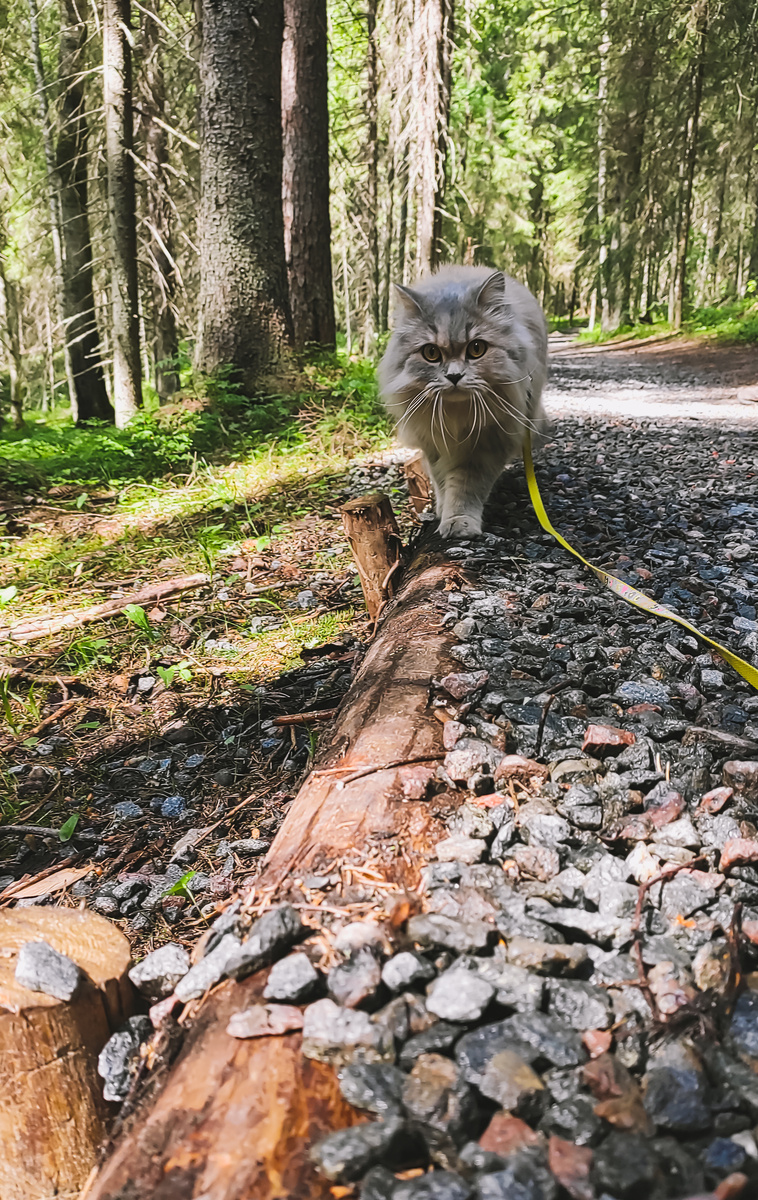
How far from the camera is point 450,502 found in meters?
3.75

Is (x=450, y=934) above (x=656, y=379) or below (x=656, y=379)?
below

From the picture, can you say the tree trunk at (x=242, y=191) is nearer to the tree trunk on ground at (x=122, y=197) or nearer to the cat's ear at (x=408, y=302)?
the tree trunk on ground at (x=122, y=197)

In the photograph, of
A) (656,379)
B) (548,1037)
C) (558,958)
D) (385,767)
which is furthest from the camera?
(656,379)

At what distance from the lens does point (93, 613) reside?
384cm

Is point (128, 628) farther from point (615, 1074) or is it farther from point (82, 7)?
point (82, 7)

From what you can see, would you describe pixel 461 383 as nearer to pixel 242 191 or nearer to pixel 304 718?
pixel 304 718

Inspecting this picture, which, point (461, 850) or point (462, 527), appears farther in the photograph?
point (462, 527)

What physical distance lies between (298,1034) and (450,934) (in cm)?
31

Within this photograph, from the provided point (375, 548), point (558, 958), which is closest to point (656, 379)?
point (375, 548)

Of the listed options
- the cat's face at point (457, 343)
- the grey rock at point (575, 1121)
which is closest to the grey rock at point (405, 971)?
the grey rock at point (575, 1121)

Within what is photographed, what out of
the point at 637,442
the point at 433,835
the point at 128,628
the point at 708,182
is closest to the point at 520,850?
the point at 433,835

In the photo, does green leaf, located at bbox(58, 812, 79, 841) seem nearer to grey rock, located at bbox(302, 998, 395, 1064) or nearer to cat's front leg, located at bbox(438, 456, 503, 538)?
grey rock, located at bbox(302, 998, 395, 1064)

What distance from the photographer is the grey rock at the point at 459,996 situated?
3.74 ft

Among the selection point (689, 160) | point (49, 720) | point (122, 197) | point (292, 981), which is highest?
point (689, 160)
